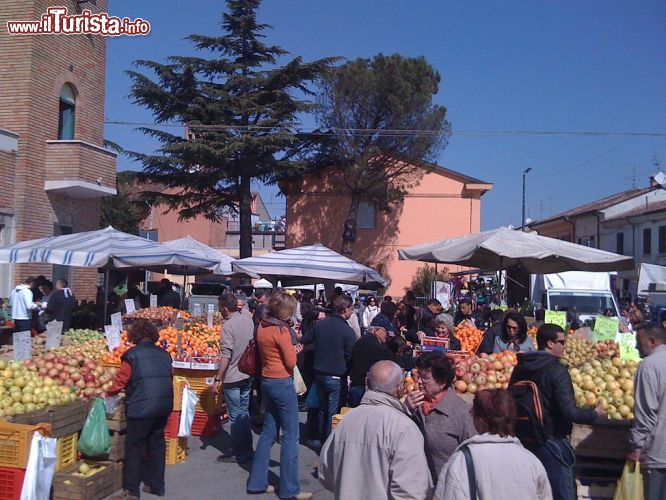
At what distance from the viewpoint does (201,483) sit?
6.94 metres

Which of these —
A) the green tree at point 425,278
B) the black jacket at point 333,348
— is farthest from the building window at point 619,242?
the black jacket at point 333,348

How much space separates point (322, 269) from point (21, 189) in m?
9.12

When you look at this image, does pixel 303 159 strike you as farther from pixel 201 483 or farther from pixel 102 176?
pixel 201 483

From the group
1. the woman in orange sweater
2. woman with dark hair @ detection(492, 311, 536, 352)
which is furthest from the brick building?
woman with dark hair @ detection(492, 311, 536, 352)

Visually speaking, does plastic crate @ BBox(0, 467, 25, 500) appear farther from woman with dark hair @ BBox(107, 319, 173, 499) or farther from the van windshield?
the van windshield

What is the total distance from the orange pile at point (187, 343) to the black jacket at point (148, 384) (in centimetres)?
247

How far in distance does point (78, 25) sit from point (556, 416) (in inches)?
665

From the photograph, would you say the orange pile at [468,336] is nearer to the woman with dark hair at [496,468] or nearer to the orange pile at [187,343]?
the orange pile at [187,343]

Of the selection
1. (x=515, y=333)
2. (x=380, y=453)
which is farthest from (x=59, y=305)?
(x=380, y=453)

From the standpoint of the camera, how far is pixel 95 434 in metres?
6.14

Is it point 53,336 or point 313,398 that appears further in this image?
point 53,336

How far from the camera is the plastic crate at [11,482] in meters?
5.43

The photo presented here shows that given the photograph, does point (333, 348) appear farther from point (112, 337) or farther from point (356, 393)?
point (112, 337)

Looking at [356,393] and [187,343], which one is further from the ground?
[187,343]
